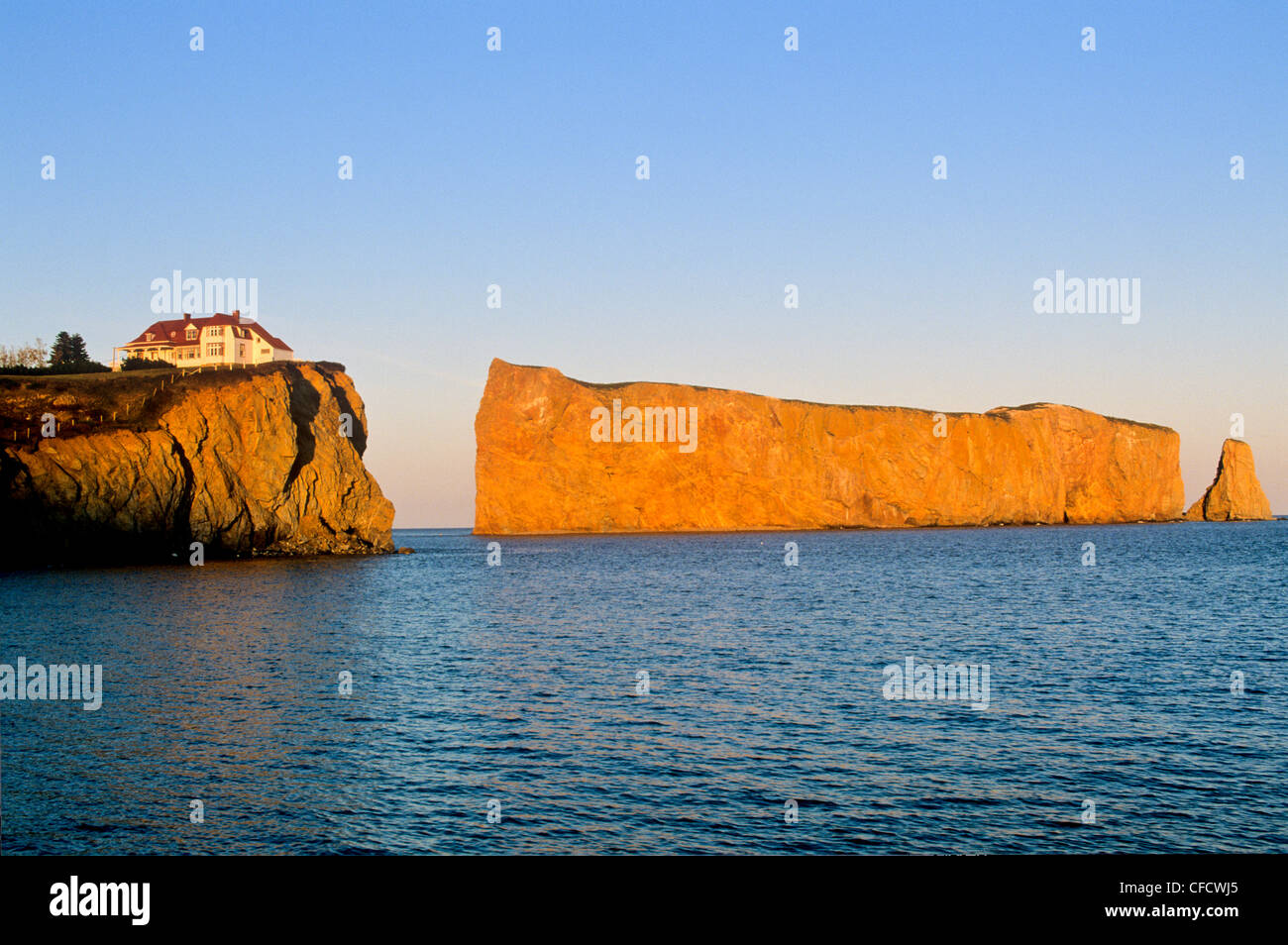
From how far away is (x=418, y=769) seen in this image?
21.8 metres

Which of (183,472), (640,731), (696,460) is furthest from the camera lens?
(696,460)

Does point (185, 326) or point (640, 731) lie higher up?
point (185, 326)

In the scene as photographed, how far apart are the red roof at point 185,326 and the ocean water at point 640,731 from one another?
78.3m

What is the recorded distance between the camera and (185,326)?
133 m

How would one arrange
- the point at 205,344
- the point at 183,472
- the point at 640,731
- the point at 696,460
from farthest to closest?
1. the point at 696,460
2. the point at 205,344
3. the point at 183,472
4. the point at 640,731

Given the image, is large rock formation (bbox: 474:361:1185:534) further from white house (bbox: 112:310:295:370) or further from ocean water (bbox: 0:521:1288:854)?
ocean water (bbox: 0:521:1288:854)

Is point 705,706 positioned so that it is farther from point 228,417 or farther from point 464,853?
point 228,417

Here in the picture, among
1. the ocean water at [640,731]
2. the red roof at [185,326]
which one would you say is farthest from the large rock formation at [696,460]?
the ocean water at [640,731]

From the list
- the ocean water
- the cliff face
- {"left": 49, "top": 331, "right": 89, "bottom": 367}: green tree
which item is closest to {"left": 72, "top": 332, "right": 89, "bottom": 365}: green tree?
{"left": 49, "top": 331, "right": 89, "bottom": 367}: green tree

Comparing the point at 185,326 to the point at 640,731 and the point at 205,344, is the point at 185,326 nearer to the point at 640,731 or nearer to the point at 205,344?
the point at 205,344

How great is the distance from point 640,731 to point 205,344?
393 ft

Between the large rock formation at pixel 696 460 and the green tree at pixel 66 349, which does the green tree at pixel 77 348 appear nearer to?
the green tree at pixel 66 349

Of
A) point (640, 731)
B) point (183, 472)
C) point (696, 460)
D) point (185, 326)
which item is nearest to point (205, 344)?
point (185, 326)

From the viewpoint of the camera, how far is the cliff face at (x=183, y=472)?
8612cm
